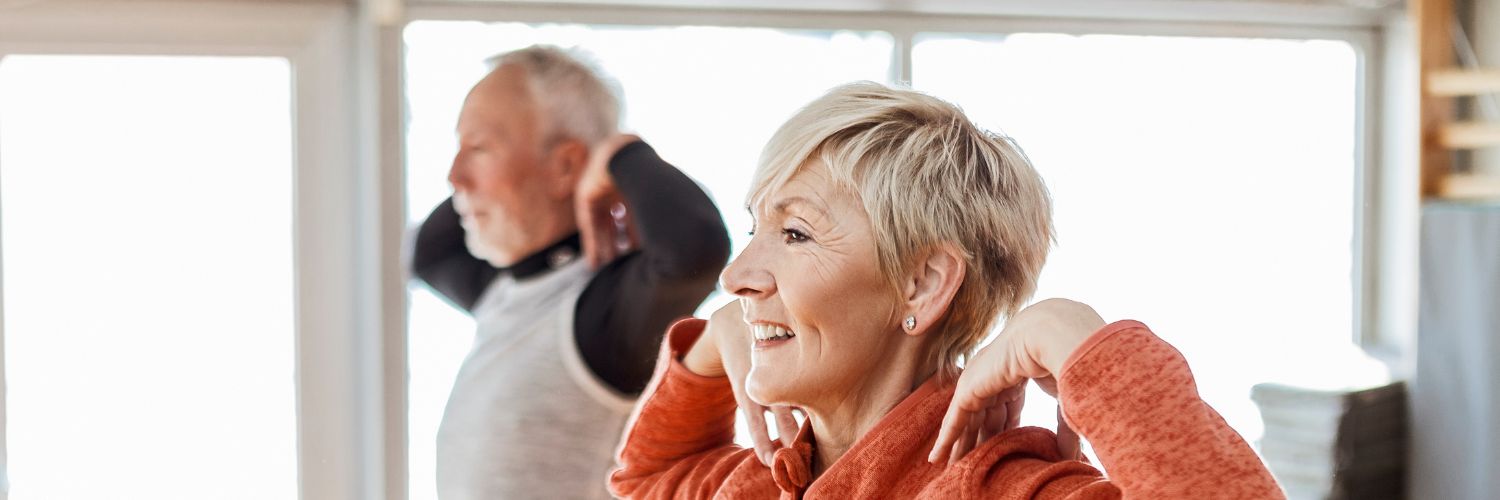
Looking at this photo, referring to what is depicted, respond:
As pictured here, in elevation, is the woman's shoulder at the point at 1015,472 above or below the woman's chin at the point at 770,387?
below

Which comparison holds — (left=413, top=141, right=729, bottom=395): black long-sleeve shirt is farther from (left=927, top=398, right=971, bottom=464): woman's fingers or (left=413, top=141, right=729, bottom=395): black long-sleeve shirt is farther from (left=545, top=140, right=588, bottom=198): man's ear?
(left=927, top=398, right=971, bottom=464): woman's fingers

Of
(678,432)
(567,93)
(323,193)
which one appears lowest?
(678,432)

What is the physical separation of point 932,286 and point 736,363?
7.3 inches

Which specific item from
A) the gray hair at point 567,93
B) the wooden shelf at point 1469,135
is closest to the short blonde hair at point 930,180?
the gray hair at point 567,93

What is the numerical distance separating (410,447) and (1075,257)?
1084mm

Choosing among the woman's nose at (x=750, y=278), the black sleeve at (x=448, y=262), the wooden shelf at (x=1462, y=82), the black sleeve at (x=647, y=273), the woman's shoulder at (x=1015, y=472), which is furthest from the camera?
the wooden shelf at (x=1462, y=82)

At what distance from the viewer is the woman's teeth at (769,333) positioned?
0.96 metres

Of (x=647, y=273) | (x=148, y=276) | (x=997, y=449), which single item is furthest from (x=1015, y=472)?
(x=148, y=276)

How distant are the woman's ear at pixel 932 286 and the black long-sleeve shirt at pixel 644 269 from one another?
76cm

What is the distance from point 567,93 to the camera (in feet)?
5.77

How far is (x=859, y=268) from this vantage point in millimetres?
924

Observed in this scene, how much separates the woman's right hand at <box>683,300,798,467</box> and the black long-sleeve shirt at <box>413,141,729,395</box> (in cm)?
59

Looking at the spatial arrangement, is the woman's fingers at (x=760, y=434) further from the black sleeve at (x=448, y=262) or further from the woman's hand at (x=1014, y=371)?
the black sleeve at (x=448, y=262)

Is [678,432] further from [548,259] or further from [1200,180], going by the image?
[1200,180]
